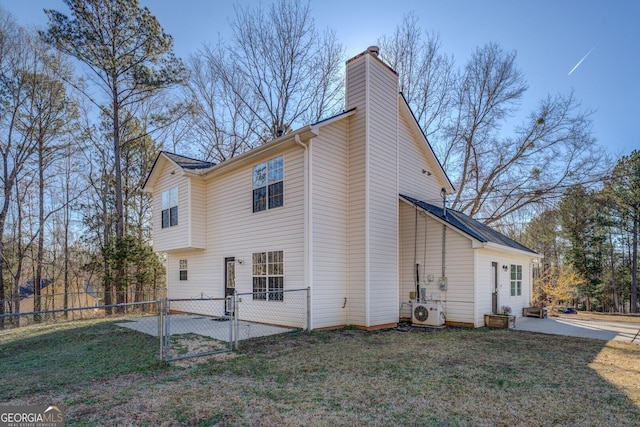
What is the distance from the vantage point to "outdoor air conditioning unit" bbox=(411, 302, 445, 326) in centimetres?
952

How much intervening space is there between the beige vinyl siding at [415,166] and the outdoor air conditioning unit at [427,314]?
3494 millimetres

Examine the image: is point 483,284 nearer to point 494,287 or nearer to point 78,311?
point 494,287

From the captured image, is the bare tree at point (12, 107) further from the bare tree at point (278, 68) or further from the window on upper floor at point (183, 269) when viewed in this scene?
the window on upper floor at point (183, 269)

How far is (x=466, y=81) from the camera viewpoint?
19.1 metres

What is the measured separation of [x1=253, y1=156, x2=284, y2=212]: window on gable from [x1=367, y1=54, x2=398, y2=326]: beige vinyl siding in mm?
2301

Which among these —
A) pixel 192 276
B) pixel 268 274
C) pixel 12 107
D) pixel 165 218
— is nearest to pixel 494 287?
pixel 268 274

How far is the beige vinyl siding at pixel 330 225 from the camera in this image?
344 inches

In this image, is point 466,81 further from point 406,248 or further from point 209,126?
point 209,126

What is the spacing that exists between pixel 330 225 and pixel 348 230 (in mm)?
689

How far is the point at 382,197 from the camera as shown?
9805 millimetres

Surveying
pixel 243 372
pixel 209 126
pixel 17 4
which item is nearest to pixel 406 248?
pixel 243 372

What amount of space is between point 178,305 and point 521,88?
18.7 m

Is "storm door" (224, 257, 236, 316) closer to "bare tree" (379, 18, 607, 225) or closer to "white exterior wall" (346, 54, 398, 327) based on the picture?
"white exterior wall" (346, 54, 398, 327)

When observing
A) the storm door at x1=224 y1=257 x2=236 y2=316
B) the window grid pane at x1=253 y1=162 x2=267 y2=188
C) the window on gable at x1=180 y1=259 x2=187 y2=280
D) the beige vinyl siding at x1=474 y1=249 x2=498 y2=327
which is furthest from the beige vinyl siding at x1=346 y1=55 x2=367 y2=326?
the window on gable at x1=180 y1=259 x2=187 y2=280
